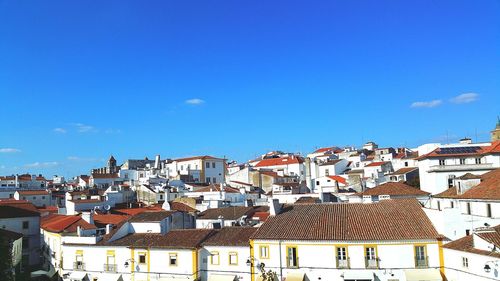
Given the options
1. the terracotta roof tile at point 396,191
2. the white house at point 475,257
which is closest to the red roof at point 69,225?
the terracotta roof tile at point 396,191

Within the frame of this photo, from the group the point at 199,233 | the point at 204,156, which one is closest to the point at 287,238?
the point at 199,233

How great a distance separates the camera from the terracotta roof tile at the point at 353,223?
31641mm

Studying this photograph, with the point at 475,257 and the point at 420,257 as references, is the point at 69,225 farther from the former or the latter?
the point at 475,257

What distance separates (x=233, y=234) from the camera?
36.4m

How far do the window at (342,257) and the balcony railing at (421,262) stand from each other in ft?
15.3

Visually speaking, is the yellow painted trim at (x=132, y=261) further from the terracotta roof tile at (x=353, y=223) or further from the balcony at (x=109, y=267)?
the terracotta roof tile at (x=353, y=223)

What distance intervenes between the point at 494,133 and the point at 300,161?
4286cm

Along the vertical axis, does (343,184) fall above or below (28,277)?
above

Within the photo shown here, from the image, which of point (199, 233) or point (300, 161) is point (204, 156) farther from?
point (199, 233)

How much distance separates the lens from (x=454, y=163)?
51438mm

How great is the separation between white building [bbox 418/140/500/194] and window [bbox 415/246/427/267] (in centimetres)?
2220

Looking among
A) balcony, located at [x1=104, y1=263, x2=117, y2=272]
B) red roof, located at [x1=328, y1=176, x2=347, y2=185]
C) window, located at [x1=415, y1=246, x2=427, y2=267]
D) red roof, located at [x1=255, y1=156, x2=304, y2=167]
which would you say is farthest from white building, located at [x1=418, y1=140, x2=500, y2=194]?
red roof, located at [x1=255, y1=156, x2=304, y2=167]

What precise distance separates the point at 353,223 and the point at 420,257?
16.7ft

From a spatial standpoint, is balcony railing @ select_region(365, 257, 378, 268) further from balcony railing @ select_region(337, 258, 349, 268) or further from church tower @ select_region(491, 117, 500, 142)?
church tower @ select_region(491, 117, 500, 142)
